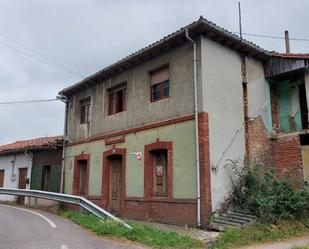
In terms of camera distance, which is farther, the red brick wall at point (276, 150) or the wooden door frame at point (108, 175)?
the wooden door frame at point (108, 175)

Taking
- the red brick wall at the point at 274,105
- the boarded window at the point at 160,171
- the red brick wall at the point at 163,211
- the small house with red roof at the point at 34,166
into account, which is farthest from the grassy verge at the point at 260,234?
the small house with red roof at the point at 34,166

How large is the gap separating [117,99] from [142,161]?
372 centimetres

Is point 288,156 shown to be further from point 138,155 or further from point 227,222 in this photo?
point 138,155

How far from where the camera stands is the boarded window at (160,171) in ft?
42.7

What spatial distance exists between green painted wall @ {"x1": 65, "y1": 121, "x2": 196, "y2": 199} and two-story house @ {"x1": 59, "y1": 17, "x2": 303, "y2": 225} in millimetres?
35

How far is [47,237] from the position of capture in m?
9.05

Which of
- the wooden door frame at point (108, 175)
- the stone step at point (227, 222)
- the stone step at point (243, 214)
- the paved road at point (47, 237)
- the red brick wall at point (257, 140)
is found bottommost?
the paved road at point (47, 237)

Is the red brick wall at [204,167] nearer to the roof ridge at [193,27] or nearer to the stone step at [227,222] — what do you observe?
the stone step at [227,222]

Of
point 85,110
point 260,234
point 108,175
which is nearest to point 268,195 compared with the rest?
point 260,234

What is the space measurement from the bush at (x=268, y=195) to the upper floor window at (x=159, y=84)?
3.83m

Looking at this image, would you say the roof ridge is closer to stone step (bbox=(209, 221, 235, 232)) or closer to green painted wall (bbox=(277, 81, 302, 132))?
green painted wall (bbox=(277, 81, 302, 132))

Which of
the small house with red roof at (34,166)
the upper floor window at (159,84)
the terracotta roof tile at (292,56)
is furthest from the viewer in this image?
the small house with red roof at (34,166)

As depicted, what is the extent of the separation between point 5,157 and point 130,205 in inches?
523

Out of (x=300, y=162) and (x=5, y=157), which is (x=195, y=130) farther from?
(x=5, y=157)
